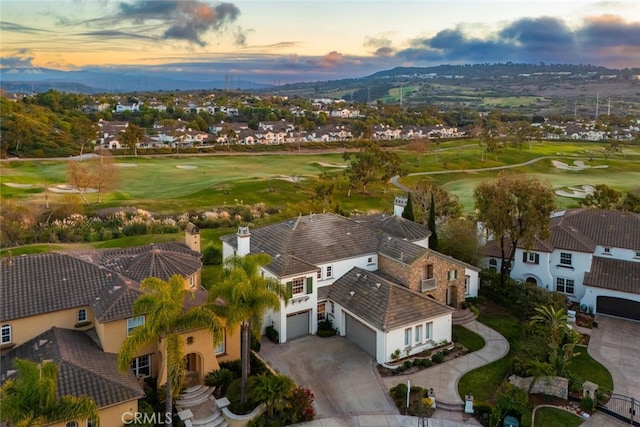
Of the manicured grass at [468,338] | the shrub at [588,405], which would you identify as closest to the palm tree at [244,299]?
the manicured grass at [468,338]

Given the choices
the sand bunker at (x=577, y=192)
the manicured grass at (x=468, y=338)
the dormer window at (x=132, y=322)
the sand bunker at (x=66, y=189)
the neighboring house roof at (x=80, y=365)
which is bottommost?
the manicured grass at (x=468, y=338)

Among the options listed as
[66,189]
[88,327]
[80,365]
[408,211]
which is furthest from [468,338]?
[66,189]

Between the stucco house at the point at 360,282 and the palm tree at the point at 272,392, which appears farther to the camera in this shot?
the stucco house at the point at 360,282

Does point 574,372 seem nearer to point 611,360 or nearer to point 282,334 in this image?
point 611,360

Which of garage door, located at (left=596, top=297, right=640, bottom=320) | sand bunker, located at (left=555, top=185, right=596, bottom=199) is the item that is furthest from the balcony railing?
sand bunker, located at (left=555, top=185, right=596, bottom=199)

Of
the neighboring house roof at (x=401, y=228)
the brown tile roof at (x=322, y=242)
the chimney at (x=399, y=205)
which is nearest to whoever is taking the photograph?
the brown tile roof at (x=322, y=242)

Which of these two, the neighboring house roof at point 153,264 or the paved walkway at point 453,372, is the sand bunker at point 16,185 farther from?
the paved walkway at point 453,372

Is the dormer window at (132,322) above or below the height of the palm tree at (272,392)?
above

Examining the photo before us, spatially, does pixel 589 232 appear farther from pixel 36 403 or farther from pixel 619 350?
pixel 36 403
